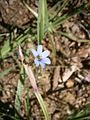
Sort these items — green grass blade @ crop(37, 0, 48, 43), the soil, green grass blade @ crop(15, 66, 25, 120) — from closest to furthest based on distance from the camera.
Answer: green grass blade @ crop(37, 0, 48, 43), green grass blade @ crop(15, 66, 25, 120), the soil

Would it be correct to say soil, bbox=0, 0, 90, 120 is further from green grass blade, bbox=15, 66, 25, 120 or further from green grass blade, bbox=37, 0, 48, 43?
green grass blade, bbox=37, 0, 48, 43

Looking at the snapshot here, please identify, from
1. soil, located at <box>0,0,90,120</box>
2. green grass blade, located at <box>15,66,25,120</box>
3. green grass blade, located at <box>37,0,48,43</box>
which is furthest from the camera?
soil, located at <box>0,0,90,120</box>

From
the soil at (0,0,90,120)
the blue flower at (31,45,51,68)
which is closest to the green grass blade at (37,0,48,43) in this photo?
the blue flower at (31,45,51,68)

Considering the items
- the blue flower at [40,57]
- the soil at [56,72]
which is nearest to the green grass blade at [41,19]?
the blue flower at [40,57]

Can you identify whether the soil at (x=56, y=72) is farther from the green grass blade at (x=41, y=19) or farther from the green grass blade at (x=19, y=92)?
the green grass blade at (x=41, y=19)

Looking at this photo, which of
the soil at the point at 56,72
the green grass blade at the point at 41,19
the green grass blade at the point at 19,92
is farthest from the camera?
the soil at the point at 56,72

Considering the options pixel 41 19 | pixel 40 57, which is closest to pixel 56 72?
pixel 40 57

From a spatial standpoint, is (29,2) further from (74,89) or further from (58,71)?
(74,89)

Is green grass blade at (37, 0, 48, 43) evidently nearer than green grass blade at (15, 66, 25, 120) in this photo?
Yes

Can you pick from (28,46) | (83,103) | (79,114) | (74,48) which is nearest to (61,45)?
(74,48)
